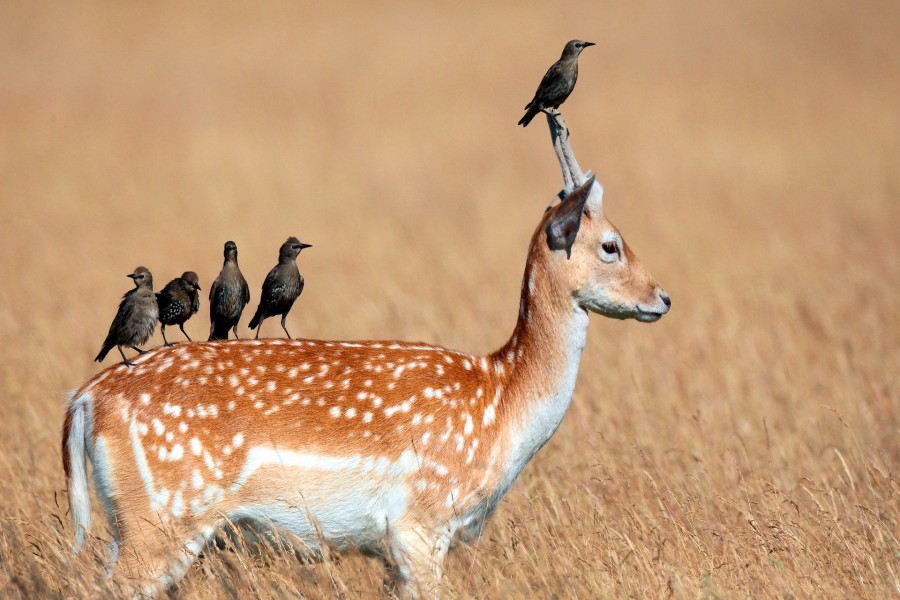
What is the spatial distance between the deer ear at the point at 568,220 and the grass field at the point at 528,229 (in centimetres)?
130

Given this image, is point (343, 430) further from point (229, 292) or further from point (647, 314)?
point (647, 314)

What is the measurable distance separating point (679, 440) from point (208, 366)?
3729mm

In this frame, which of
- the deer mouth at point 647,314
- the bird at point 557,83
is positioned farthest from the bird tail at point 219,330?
the deer mouth at point 647,314

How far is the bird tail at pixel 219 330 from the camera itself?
17.9 ft

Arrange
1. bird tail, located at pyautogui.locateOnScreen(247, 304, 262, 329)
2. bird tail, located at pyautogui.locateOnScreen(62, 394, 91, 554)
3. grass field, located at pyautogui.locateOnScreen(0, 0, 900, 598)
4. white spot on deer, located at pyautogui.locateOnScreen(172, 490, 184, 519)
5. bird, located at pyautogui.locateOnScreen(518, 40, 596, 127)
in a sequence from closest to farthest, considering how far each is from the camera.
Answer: white spot on deer, located at pyautogui.locateOnScreen(172, 490, 184, 519) < bird tail, located at pyautogui.locateOnScreen(62, 394, 91, 554) < bird tail, located at pyautogui.locateOnScreen(247, 304, 262, 329) < grass field, located at pyautogui.locateOnScreen(0, 0, 900, 598) < bird, located at pyautogui.locateOnScreen(518, 40, 596, 127)

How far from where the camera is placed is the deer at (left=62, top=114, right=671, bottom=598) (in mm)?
4984

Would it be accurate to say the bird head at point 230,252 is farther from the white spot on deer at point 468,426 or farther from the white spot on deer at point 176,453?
the white spot on deer at point 468,426

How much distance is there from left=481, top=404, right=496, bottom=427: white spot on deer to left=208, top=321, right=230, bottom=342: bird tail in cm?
126

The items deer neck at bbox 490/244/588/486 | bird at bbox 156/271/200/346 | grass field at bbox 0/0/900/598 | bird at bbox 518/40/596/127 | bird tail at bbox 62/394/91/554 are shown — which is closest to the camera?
bird tail at bbox 62/394/91/554

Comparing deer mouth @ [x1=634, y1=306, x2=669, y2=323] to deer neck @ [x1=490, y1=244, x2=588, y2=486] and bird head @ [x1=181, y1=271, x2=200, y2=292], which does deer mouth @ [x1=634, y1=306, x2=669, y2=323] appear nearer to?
deer neck @ [x1=490, y1=244, x2=588, y2=486]

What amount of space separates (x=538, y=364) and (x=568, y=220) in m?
0.70

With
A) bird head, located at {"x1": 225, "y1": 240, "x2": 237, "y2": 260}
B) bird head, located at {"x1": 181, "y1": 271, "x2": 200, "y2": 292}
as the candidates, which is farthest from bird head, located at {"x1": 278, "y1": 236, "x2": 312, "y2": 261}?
bird head, located at {"x1": 181, "y1": 271, "x2": 200, "y2": 292}

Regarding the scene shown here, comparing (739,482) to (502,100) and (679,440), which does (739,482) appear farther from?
(502,100)

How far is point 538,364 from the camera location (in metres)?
5.64
